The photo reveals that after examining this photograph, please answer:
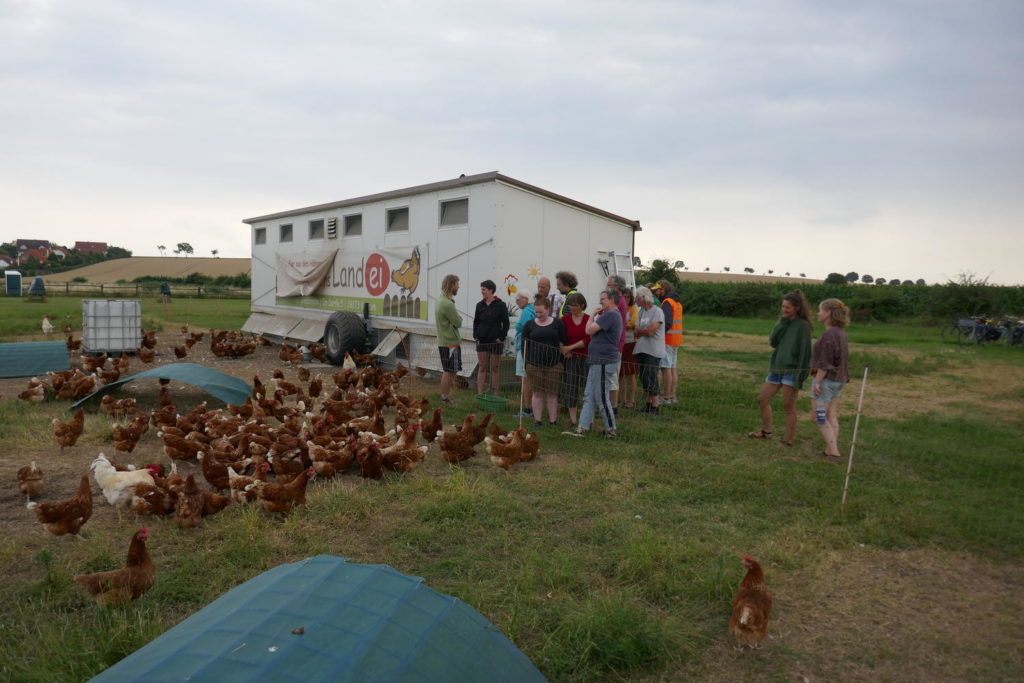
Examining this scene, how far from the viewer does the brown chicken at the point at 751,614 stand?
3191 mm

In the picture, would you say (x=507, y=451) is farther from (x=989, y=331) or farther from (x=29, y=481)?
(x=989, y=331)

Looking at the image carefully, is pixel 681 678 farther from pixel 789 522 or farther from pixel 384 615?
pixel 789 522

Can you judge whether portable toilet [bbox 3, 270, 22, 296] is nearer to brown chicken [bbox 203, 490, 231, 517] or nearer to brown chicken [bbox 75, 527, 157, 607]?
brown chicken [bbox 203, 490, 231, 517]

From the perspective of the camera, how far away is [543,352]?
7.52 metres

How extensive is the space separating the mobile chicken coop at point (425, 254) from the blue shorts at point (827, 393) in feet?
15.7

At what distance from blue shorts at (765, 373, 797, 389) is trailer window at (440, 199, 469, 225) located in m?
5.42

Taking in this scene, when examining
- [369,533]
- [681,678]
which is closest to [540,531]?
[369,533]

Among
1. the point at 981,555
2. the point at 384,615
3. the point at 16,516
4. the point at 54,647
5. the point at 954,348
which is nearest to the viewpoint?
the point at 384,615

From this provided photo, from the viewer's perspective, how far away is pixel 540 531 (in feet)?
A: 15.1

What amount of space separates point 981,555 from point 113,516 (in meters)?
6.73

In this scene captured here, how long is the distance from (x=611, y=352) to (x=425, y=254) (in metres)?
5.04

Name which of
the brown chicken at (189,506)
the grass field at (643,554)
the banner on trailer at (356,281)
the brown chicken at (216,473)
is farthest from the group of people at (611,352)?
the brown chicken at (189,506)

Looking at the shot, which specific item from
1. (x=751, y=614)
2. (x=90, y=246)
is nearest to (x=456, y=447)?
(x=751, y=614)

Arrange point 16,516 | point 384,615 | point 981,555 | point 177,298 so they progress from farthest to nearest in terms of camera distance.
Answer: point 177,298 → point 16,516 → point 981,555 → point 384,615
